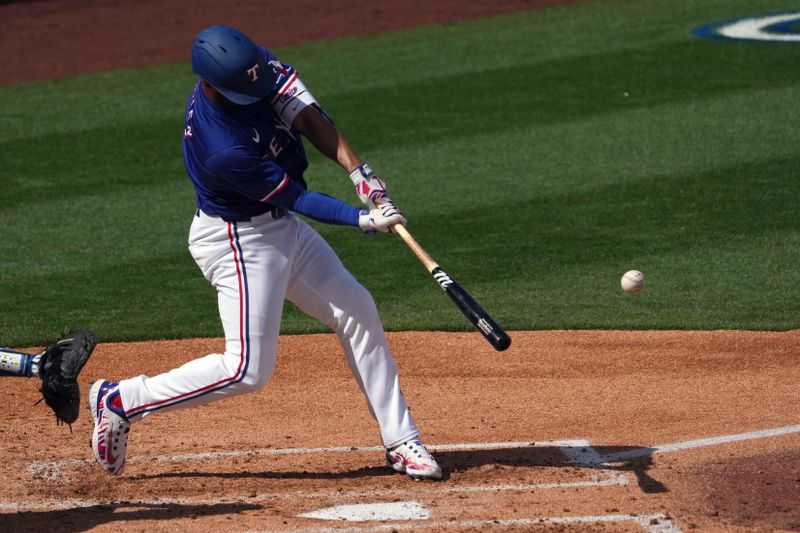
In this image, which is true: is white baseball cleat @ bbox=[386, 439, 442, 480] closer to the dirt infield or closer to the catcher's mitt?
the dirt infield

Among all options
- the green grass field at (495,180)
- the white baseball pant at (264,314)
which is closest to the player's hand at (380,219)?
the white baseball pant at (264,314)

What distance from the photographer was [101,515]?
4914mm

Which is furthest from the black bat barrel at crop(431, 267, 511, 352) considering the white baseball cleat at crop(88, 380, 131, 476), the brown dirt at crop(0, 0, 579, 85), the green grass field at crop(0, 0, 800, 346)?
the brown dirt at crop(0, 0, 579, 85)

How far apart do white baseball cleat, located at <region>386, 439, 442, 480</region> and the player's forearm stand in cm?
115

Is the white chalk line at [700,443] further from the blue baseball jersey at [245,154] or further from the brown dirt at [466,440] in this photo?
the blue baseball jersey at [245,154]

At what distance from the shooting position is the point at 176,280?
8281 millimetres

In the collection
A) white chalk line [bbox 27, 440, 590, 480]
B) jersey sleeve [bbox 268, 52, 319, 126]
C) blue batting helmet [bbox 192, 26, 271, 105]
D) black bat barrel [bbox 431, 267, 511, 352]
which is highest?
blue batting helmet [bbox 192, 26, 271, 105]

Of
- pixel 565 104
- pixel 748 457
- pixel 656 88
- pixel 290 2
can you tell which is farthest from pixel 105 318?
pixel 290 2

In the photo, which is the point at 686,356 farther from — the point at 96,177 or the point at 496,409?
the point at 96,177

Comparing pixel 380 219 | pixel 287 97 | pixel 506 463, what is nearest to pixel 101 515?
pixel 380 219

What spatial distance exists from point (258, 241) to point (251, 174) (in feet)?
1.15

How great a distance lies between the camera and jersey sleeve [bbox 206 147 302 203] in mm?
4836

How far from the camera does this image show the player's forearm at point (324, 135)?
5121 mm

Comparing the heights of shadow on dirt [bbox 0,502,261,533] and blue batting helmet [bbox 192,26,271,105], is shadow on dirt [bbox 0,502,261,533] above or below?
below
